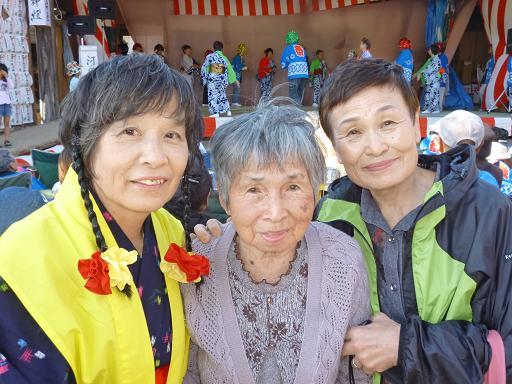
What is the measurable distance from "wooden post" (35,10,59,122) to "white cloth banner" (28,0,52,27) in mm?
740

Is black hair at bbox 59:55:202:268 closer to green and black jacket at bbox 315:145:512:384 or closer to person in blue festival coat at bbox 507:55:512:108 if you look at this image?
green and black jacket at bbox 315:145:512:384

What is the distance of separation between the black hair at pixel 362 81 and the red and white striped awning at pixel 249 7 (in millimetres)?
13378

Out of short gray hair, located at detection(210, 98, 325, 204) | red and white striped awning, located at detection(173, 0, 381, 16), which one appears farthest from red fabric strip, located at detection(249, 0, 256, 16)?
short gray hair, located at detection(210, 98, 325, 204)

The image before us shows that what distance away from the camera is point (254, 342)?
1430 mm

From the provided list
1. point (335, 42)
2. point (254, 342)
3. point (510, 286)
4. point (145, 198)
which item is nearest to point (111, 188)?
point (145, 198)

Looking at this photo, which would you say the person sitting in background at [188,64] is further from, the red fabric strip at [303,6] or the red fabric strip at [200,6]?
the red fabric strip at [303,6]

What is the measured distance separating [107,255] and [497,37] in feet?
43.7

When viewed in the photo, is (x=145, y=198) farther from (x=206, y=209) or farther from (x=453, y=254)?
(x=206, y=209)

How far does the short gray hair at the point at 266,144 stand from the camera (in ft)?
4.55

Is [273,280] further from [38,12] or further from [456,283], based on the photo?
[38,12]

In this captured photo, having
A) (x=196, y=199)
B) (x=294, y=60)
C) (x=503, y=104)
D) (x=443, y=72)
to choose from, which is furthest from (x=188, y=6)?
(x=196, y=199)

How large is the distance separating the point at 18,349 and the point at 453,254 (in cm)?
119

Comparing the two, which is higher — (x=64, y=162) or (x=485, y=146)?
(x=64, y=162)

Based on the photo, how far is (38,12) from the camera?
8.70 metres
